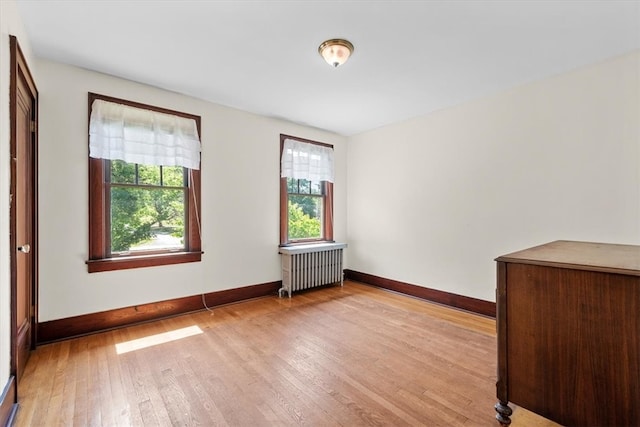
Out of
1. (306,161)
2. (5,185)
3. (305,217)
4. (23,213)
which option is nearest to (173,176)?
(23,213)

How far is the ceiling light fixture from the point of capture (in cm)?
222

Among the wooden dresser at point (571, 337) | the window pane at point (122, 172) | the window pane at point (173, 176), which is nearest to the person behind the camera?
the wooden dresser at point (571, 337)

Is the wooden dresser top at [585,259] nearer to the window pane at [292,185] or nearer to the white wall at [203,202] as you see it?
the white wall at [203,202]

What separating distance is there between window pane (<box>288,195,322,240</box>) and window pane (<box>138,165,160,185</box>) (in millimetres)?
1820

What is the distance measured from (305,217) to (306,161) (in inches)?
34.7

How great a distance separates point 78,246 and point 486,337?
12.9 ft

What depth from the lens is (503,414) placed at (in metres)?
1.59

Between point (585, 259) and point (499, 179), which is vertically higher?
point (499, 179)

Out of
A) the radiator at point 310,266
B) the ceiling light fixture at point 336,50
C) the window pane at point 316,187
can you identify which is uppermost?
the ceiling light fixture at point 336,50

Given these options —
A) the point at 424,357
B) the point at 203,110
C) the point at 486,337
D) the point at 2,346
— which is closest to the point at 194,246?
the point at 203,110

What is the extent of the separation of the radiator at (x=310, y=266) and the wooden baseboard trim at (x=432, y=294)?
43cm

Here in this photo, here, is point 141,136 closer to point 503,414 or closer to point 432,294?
point 503,414

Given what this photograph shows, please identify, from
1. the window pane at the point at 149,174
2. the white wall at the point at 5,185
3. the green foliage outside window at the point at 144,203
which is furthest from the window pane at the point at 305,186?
the white wall at the point at 5,185

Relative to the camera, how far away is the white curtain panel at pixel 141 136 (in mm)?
2734
